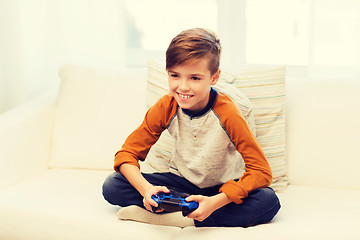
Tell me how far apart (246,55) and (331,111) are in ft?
1.98

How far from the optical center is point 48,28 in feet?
8.30

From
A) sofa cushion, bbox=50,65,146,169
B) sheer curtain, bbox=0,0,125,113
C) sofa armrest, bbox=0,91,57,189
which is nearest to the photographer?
sofa armrest, bbox=0,91,57,189

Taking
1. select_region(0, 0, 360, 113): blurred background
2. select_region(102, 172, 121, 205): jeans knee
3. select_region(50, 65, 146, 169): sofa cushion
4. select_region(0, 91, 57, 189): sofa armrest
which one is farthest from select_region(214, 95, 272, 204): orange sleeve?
select_region(0, 91, 57, 189): sofa armrest

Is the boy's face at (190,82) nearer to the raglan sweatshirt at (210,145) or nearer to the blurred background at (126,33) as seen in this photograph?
the raglan sweatshirt at (210,145)

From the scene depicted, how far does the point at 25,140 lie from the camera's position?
2088mm

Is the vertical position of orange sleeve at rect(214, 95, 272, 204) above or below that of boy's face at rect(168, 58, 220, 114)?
below

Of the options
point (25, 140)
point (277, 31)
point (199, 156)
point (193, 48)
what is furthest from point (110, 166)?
point (277, 31)

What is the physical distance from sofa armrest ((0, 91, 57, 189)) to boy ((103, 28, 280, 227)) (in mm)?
573

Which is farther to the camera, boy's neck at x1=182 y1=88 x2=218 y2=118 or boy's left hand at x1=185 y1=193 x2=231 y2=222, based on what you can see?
boy's neck at x1=182 y1=88 x2=218 y2=118

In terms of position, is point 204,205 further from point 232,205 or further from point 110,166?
point 110,166

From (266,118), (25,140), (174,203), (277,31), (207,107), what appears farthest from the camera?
(277,31)

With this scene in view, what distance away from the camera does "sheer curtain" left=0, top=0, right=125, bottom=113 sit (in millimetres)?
2461

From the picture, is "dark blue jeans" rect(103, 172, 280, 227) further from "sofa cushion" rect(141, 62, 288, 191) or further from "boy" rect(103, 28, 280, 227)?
"sofa cushion" rect(141, 62, 288, 191)

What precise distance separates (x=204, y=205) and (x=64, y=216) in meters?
0.47
